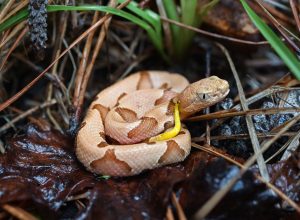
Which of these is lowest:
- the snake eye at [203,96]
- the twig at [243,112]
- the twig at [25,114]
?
the twig at [243,112]

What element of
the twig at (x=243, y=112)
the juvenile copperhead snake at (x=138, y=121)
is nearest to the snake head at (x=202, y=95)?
the juvenile copperhead snake at (x=138, y=121)

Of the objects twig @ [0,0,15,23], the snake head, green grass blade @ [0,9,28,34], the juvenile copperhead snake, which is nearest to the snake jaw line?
the juvenile copperhead snake

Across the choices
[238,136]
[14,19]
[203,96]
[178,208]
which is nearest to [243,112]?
[238,136]

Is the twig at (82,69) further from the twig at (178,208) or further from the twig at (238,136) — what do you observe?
the twig at (178,208)

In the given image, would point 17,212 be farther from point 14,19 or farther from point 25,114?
point 14,19

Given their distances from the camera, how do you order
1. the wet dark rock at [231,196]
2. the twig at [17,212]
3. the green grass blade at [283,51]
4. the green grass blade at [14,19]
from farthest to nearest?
the green grass blade at [14,19]
the green grass blade at [283,51]
the twig at [17,212]
the wet dark rock at [231,196]

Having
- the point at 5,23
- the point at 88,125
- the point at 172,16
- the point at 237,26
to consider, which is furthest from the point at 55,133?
the point at 237,26

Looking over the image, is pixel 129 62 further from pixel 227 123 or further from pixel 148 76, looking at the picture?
pixel 227 123
